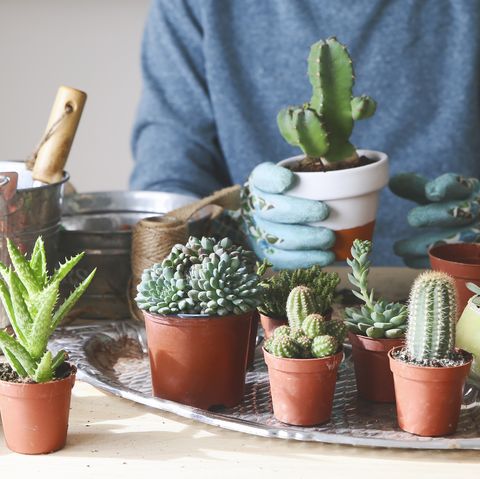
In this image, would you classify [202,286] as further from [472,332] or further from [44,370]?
[472,332]

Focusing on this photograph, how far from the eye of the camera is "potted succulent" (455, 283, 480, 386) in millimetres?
891

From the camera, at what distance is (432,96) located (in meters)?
1.86

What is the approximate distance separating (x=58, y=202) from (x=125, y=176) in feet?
4.80

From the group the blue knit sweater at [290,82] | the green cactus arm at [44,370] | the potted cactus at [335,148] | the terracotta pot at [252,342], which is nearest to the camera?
the green cactus arm at [44,370]

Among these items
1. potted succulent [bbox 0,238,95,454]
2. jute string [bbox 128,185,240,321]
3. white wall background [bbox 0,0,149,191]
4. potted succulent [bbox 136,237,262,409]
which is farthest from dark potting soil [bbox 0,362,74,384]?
white wall background [bbox 0,0,149,191]

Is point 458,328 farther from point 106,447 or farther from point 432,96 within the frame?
point 432,96

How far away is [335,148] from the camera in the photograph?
1.11 metres

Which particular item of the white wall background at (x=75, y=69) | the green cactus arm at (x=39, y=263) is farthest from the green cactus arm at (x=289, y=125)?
the white wall background at (x=75, y=69)

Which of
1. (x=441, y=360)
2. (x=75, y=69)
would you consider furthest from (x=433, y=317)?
(x=75, y=69)

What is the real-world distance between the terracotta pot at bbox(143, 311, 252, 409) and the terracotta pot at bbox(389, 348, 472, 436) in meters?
0.16

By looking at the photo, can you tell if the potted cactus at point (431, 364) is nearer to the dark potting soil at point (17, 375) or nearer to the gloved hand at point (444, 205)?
the dark potting soil at point (17, 375)

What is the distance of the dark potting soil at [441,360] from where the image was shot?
799 mm

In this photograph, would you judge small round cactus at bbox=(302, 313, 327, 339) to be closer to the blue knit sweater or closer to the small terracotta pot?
the small terracotta pot

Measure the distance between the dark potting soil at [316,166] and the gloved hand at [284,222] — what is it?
1.5 inches
